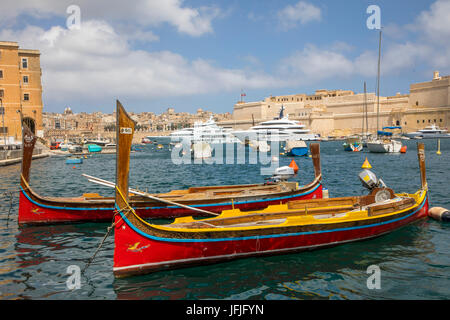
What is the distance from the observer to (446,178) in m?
23.2

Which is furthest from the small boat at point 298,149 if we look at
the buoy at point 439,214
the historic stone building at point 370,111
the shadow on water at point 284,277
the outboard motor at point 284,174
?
the historic stone building at point 370,111

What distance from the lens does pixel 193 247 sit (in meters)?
8.41

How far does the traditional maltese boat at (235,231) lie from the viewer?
791 cm

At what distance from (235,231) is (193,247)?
1052 mm

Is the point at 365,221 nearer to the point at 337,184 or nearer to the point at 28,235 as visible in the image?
the point at 28,235

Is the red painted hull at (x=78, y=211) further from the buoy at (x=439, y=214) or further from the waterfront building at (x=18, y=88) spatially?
the waterfront building at (x=18, y=88)

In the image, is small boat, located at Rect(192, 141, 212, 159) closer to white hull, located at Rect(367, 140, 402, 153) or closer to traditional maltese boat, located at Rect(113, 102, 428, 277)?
white hull, located at Rect(367, 140, 402, 153)

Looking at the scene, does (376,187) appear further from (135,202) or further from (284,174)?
(135,202)

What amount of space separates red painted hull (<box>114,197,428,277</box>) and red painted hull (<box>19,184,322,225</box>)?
4249 millimetres

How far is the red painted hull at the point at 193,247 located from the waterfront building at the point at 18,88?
4661 centimetres

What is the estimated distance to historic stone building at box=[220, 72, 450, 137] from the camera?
104688 millimetres

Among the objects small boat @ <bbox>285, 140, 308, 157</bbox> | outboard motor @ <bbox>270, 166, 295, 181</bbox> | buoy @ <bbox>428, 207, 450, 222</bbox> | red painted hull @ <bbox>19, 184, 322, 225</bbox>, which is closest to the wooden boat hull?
small boat @ <bbox>285, 140, 308, 157</bbox>
